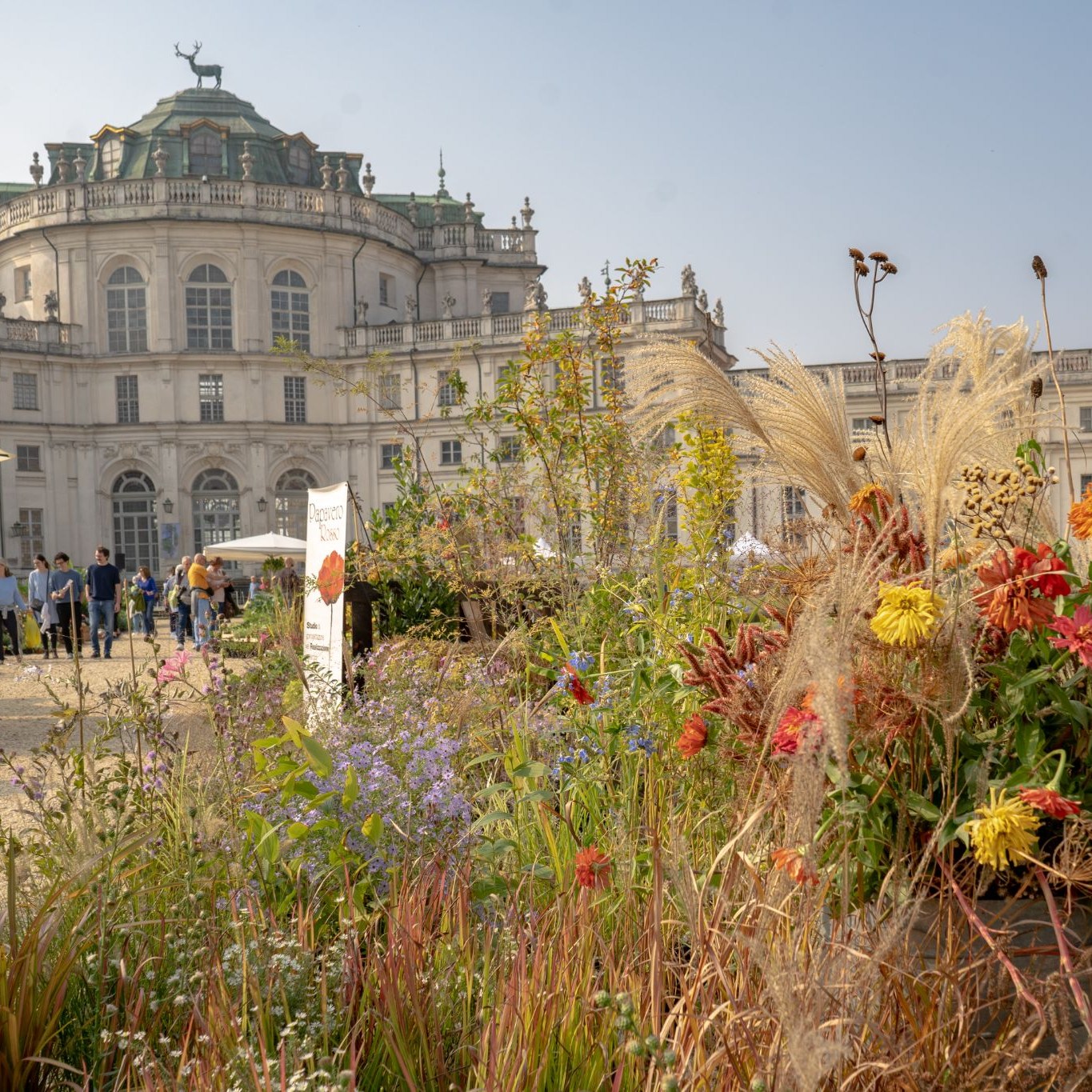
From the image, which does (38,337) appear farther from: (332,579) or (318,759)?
(318,759)

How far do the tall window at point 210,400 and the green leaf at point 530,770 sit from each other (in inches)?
1685

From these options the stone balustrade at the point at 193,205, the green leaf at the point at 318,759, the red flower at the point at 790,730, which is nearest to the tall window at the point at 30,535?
the stone balustrade at the point at 193,205

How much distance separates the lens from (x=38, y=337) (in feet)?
142

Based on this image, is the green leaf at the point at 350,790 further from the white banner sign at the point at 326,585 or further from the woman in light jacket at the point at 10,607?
the woman in light jacket at the point at 10,607

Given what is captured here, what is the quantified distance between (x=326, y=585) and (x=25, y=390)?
40.4m

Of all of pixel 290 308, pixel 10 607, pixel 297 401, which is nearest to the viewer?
pixel 10 607

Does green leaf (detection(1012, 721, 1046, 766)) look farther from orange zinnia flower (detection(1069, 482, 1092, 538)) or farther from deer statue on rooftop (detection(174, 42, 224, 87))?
deer statue on rooftop (detection(174, 42, 224, 87))

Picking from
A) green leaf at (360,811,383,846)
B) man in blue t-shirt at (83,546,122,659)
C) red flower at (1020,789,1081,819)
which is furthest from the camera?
man in blue t-shirt at (83,546,122,659)

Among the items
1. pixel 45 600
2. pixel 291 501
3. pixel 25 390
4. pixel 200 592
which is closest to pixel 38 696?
pixel 45 600

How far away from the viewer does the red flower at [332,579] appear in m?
6.38

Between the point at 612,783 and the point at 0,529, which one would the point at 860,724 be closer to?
the point at 612,783

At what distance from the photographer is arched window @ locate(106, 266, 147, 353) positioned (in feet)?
145

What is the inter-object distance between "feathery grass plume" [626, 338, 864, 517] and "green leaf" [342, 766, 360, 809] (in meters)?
1.23

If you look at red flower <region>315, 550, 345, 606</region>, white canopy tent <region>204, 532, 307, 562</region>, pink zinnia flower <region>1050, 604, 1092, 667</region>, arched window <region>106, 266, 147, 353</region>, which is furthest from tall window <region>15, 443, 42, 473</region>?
pink zinnia flower <region>1050, 604, 1092, 667</region>
